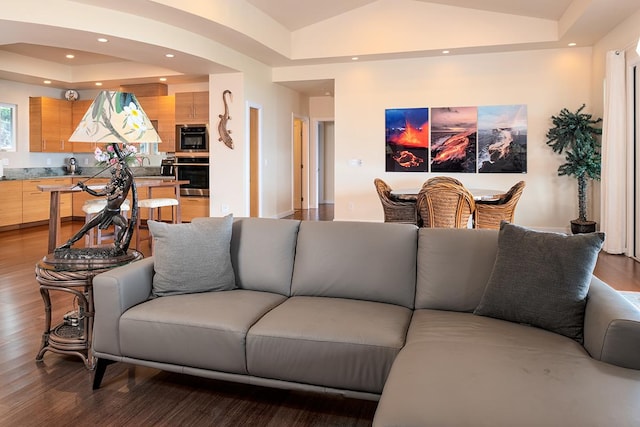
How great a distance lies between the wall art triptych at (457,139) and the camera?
7598 millimetres

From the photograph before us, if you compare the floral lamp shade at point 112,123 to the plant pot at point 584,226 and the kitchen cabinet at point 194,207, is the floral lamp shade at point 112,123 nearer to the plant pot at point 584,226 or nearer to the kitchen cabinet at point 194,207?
the kitchen cabinet at point 194,207

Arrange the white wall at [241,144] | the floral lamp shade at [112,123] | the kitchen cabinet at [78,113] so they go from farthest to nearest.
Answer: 1. the kitchen cabinet at [78,113]
2. the white wall at [241,144]
3. the floral lamp shade at [112,123]

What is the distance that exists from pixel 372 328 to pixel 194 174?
6.81 meters

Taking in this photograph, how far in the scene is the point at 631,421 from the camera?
133 centimetres

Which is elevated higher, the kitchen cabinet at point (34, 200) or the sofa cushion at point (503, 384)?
the kitchen cabinet at point (34, 200)

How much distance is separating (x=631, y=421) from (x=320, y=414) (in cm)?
130

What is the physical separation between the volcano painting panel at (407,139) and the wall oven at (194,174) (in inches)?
121

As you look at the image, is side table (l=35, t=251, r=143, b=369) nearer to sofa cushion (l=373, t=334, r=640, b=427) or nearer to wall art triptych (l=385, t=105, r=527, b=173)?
sofa cushion (l=373, t=334, r=640, b=427)

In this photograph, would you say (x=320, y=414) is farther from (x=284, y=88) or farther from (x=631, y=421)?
(x=284, y=88)

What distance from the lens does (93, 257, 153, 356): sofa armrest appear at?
244cm

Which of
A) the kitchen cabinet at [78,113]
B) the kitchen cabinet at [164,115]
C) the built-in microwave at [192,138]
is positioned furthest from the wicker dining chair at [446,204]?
the kitchen cabinet at [78,113]

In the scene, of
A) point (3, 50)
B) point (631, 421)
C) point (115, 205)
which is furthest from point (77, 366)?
point (3, 50)

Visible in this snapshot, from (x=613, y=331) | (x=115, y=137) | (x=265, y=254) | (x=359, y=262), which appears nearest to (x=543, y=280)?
(x=613, y=331)

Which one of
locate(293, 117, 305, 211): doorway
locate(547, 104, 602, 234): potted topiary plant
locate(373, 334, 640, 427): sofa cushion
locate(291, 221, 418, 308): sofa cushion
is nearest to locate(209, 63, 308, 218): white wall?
locate(293, 117, 305, 211): doorway
